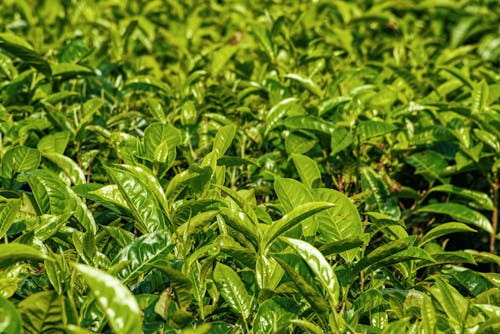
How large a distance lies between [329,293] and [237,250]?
0.28 meters

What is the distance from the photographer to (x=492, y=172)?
115 inches

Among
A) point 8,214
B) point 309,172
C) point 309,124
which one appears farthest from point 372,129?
point 8,214

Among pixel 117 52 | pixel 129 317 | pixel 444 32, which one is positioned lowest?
pixel 444 32

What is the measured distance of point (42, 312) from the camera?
144 cm

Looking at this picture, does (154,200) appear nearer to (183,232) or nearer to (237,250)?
(183,232)

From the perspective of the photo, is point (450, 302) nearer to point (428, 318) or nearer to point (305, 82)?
point (428, 318)

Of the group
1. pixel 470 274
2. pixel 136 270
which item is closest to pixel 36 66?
pixel 136 270

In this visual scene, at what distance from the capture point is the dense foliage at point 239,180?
1692 mm

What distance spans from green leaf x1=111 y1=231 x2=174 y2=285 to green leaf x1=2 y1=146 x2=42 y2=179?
2.20ft

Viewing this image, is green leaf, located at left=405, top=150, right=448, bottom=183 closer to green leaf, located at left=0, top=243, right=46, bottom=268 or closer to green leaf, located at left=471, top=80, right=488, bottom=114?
green leaf, located at left=471, top=80, right=488, bottom=114

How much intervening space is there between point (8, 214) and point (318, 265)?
0.82 meters

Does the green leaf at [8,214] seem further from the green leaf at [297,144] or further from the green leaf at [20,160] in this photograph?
the green leaf at [297,144]

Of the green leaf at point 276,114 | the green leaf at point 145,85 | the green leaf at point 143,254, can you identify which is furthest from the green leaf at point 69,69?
the green leaf at point 143,254

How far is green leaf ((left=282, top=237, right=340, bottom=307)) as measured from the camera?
65.6 inches
